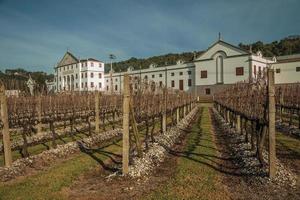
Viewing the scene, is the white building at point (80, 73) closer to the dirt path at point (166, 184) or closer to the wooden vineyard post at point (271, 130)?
the dirt path at point (166, 184)

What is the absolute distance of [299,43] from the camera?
92.7 m

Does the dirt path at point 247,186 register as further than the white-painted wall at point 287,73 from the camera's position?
No

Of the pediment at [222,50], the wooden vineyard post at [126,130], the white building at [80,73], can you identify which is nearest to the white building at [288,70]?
the pediment at [222,50]

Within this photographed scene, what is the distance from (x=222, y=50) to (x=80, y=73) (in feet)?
138

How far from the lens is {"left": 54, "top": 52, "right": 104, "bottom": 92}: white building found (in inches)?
3150

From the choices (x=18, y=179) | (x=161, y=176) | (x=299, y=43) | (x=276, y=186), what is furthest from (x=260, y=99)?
(x=299, y=43)

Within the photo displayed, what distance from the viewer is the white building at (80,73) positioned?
8000 centimetres

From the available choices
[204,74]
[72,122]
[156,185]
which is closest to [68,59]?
[204,74]

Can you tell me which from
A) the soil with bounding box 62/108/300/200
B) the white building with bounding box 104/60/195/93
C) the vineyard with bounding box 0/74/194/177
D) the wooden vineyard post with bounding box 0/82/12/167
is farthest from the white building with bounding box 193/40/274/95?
the wooden vineyard post with bounding box 0/82/12/167

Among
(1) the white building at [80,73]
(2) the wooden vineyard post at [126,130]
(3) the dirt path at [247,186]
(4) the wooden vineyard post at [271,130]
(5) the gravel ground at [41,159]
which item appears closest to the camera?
(3) the dirt path at [247,186]

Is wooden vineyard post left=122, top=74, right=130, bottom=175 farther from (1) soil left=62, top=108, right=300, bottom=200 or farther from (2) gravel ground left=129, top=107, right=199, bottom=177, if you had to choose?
(1) soil left=62, top=108, right=300, bottom=200

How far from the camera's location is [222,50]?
60.6m

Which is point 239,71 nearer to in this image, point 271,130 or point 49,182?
point 271,130

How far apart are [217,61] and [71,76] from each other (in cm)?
4612
